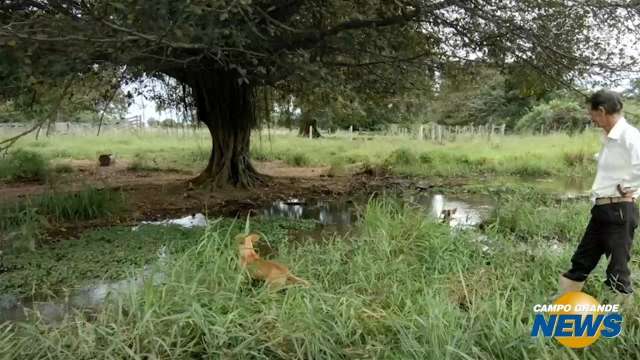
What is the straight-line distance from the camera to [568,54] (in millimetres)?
6801

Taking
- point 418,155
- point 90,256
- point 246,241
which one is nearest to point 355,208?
point 90,256

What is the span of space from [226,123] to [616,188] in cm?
850

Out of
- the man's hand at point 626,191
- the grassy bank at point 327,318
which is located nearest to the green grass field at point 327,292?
the grassy bank at point 327,318

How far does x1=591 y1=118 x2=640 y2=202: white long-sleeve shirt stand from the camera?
322cm

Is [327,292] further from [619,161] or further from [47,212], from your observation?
[47,212]

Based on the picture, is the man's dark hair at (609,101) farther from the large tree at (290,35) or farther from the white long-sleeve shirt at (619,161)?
the large tree at (290,35)

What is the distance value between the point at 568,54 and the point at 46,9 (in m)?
6.91

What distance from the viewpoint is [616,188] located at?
10.8 feet

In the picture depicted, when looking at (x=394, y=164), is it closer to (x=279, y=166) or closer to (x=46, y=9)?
(x=279, y=166)

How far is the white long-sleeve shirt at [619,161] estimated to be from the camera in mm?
3217

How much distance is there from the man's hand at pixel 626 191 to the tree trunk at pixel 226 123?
800cm

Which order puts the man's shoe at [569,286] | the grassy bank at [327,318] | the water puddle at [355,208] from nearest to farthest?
the grassy bank at [327,318] → the man's shoe at [569,286] → the water puddle at [355,208]

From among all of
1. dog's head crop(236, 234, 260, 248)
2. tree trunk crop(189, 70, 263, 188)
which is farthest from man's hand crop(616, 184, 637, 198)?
tree trunk crop(189, 70, 263, 188)

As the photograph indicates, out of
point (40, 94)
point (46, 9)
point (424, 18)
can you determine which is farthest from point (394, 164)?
point (46, 9)
